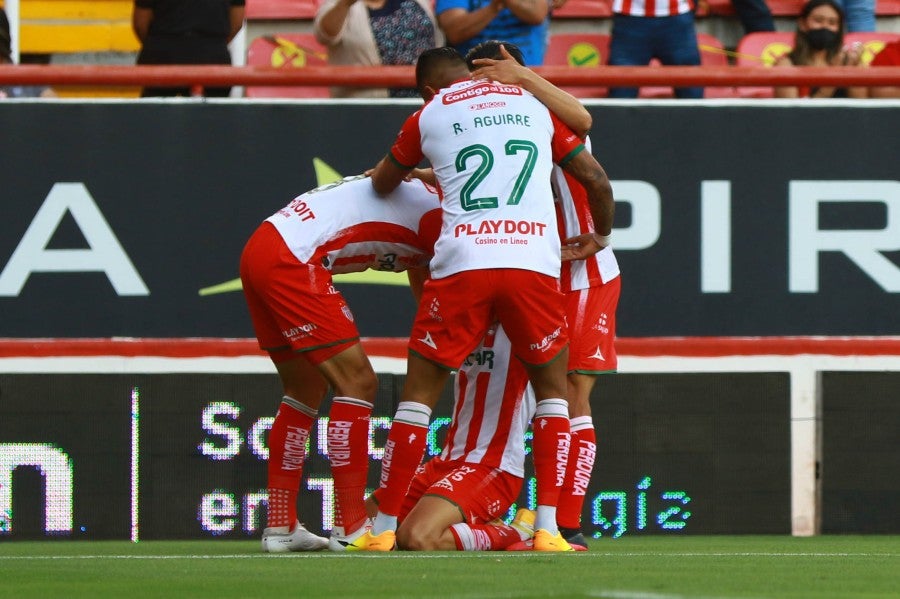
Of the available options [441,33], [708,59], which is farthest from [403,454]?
[708,59]

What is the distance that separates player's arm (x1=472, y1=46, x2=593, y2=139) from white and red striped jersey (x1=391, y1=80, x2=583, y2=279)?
3.4 inches

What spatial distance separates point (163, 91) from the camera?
9695mm

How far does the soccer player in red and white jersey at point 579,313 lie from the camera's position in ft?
23.2

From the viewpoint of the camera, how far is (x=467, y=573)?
5.53 meters

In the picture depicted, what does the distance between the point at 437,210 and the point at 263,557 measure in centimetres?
169

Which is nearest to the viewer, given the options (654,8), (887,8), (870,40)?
(654,8)

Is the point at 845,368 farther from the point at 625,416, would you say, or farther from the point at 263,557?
the point at 263,557

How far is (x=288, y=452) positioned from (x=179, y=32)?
11.3 feet

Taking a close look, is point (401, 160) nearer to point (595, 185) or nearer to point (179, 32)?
point (595, 185)

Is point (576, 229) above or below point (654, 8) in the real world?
below

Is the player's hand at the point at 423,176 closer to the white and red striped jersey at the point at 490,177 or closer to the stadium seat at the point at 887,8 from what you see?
the white and red striped jersey at the point at 490,177

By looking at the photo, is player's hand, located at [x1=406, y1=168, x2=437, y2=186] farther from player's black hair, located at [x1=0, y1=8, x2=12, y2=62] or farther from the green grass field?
player's black hair, located at [x1=0, y1=8, x2=12, y2=62]

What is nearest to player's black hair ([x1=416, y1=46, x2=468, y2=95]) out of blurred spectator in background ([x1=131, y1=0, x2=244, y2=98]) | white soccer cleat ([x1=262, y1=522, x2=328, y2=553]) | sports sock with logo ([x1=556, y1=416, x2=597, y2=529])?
sports sock with logo ([x1=556, y1=416, x2=597, y2=529])

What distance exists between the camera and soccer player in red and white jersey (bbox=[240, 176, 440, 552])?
7.02 meters
